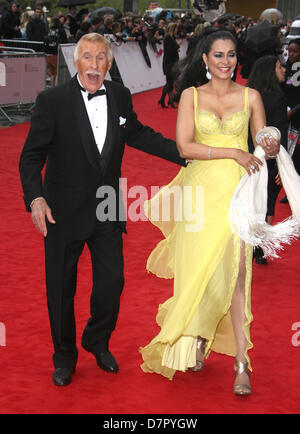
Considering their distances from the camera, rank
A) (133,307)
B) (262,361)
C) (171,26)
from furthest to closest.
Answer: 1. (171,26)
2. (133,307)
3. (262,361)

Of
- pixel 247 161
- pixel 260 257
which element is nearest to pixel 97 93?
pixel 247 161

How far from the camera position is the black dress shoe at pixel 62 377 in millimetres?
4348

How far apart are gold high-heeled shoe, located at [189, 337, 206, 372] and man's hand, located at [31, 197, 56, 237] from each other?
126 centimetres

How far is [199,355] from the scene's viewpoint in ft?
15.4

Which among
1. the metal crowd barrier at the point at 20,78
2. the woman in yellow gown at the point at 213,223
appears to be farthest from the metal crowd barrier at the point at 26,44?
the woman in yellow gown at the point at 213,223

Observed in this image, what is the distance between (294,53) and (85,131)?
4.37 metres

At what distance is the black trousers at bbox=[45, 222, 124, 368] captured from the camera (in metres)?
4.34

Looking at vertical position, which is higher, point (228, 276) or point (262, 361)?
point (228, 276)

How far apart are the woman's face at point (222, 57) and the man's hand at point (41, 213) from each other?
1.22 meters

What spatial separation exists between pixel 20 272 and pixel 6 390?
92.5 inches

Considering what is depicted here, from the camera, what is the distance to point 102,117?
14.1 feet

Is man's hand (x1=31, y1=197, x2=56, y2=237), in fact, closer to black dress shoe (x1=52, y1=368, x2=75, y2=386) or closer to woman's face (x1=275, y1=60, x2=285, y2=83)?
black dress shoe (x1=52, y1=368, x2=75, y2=386)
